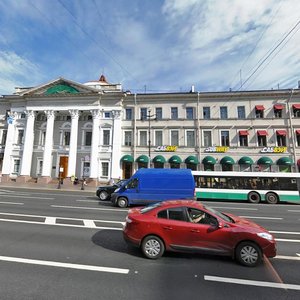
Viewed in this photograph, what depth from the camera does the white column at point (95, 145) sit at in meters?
33.4

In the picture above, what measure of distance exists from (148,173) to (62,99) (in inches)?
1006

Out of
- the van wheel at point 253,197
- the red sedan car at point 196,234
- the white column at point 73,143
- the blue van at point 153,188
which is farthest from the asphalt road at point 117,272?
the white column at point 73,143

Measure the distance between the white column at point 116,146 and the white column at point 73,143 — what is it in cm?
580

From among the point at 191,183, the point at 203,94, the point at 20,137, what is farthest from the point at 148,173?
the point at 20,137

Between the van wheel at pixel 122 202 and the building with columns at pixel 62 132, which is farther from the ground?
the building with columns at pixel 62 132

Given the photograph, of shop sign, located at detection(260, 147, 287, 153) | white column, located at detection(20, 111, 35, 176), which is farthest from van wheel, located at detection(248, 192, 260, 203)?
white column, located at detection(20, 111, 35, 176)

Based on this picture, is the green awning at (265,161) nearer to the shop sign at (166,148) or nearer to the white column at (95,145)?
the shop sign at (166,148)

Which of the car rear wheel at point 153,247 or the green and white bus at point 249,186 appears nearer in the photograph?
the car rear wheel at point 153,247

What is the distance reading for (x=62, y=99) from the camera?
35250 millimetres

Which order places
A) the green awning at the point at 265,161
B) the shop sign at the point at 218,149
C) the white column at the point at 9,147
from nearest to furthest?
the green awning at the point at 265,161, the shop sign at the point at 218,149, the white column at the point at 9,147

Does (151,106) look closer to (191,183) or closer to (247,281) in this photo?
(191,183)

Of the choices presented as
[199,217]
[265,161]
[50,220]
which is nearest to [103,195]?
[50,220]

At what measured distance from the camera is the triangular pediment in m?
34.8

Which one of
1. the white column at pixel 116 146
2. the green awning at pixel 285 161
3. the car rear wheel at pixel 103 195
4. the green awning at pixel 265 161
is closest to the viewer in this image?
the car rear wheel at pixel 103 195
